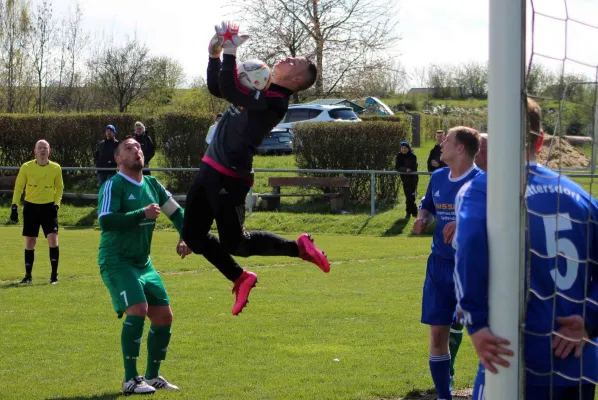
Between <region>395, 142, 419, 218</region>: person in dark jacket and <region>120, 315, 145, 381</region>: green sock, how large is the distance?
14690mm

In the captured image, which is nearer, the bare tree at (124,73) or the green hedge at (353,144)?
the green hedge at (353,144)

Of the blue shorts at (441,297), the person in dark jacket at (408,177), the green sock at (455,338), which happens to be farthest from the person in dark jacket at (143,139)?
the blue shorts at (441,297)

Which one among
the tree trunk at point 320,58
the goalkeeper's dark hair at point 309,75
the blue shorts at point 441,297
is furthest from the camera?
the tree trunk at point 320,58

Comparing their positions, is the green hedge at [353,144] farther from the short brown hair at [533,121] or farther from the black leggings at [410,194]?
the short brown hair at [533,121]

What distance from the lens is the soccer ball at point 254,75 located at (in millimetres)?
5656

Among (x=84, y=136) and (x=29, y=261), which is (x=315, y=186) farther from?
(x=29, y=261)

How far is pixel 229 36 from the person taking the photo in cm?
546

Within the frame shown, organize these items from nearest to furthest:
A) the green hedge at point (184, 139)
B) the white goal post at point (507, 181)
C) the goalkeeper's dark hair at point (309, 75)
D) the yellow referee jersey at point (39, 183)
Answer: the white goal post at point (507, 181) < the goalkeeper's dark hair at point (309, 75) < the yellow referee jersey at point (39, 183) < the green hedge at point (184, 139)

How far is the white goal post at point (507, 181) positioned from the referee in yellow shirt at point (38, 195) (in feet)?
35.8

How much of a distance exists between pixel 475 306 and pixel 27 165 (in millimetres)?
11272

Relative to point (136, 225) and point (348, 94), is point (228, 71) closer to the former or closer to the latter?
point (136, 225)

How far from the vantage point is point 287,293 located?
12312 mm

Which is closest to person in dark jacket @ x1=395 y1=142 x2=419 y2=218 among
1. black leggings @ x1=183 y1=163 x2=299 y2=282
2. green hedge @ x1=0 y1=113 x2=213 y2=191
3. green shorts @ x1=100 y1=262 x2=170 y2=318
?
green hedge @ x1=0 y1=113 x2=213 y2=191

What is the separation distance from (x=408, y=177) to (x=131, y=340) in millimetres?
14977
